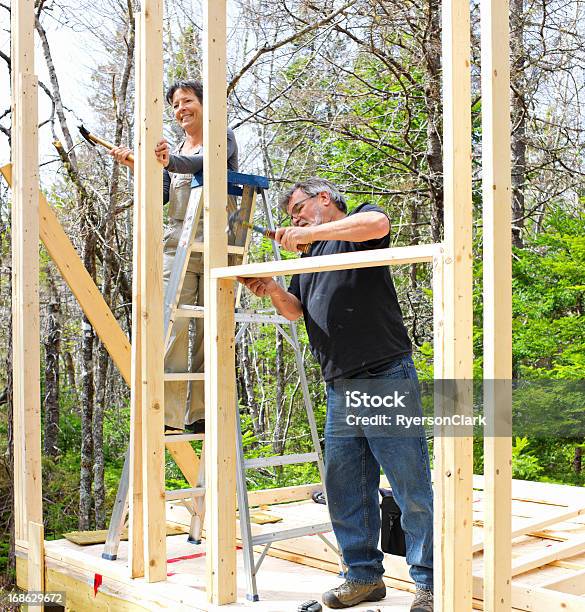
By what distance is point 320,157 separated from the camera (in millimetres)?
8234

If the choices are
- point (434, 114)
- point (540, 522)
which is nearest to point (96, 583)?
point (540, 522)

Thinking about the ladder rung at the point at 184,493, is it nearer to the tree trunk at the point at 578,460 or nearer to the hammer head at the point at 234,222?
the hammer head at the point at 234,222

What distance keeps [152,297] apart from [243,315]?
38cm

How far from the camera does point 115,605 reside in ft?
10.3

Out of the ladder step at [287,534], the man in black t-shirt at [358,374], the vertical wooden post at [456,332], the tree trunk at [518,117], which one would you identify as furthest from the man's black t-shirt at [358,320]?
the tree trunk at [518,117]

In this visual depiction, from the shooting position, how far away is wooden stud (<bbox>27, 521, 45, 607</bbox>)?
372 centimetres

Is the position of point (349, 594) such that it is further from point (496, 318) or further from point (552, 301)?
point (552, 301)

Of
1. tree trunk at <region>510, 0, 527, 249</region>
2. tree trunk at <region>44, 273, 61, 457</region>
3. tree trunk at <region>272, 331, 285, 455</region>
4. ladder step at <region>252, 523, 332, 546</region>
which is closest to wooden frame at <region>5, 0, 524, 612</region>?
ladder step at <region>252, 523, 332, 546</region>

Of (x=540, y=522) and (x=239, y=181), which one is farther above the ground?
(x=239, y=181)

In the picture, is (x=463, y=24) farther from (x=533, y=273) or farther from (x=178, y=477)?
(x=178, y=477)

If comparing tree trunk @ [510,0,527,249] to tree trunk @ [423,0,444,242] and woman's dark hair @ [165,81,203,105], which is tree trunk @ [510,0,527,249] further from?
woman's dark hair @ [165,81,203,105]

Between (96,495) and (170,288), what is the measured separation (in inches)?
213

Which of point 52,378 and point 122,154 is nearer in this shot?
point 122,154

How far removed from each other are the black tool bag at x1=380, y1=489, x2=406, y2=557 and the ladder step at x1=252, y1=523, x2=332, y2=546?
38 centimetres
